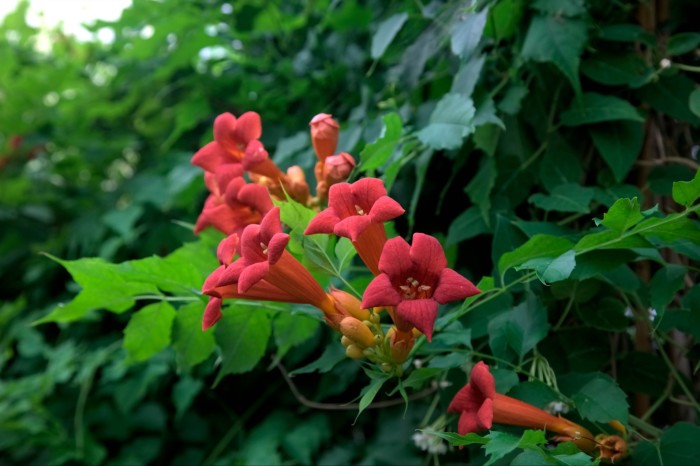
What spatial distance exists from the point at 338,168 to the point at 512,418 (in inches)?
21.3

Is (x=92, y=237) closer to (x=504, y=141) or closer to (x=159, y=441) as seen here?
(x=159, y=441)

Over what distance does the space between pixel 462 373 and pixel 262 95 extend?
3.84 ft

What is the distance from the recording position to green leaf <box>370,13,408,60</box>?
1.50 metres

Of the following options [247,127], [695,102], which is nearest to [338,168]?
[247,127]

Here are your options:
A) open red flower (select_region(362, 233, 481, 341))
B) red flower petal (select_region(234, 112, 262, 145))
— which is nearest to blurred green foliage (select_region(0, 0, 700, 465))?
open red flower (select_region(362, 233, 481, 341))

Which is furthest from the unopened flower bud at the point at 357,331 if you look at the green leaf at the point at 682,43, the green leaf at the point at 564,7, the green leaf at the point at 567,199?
the green leaf at the point at 682,43

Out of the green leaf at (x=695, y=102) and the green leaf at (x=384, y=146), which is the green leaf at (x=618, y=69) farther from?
the green leaf at (x=384, y=146)

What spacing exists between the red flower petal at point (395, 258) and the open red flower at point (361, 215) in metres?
0.05

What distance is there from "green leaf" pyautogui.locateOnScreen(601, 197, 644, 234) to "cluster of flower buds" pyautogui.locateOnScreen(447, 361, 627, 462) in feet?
0.94

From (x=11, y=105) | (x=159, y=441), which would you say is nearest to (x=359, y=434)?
(x=159, y=441)

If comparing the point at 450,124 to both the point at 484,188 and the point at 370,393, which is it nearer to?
the point at 484,188

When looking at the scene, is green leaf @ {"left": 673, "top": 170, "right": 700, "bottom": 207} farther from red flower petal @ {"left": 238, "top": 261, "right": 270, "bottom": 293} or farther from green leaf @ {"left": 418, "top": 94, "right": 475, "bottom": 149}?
red flower petal @ {"left": 238, "top": 261, "right": 270, "bottom": 293}

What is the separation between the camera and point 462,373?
54.1 inches

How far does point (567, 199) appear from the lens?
52.0 inches
